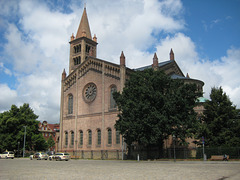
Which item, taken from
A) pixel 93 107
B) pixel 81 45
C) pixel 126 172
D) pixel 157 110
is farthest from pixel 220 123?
pixel 81 45

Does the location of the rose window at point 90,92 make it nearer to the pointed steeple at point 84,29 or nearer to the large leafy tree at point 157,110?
the large leafy tree at point 157,110

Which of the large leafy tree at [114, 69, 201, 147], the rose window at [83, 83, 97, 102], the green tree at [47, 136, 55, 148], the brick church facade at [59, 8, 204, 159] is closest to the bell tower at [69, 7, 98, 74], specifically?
the brick church facade at [59, 8, 204, 159]

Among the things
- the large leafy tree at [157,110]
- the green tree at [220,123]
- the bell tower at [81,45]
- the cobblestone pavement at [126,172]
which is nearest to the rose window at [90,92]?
the large leafy tree at [157,110]

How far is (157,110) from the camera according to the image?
34875 millimetres

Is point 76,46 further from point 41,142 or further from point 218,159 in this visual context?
point 218,159

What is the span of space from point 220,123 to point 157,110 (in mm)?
10110

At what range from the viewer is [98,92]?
5138 centimetres

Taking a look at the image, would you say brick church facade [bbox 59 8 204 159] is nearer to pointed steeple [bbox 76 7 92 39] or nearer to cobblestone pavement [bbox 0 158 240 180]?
pointed steeple [bbox 76 7 92 39]

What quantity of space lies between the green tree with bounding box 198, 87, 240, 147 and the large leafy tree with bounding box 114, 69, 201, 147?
3402 millimetres

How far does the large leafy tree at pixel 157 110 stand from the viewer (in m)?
33.8

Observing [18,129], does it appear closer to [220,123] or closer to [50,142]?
[50,142]

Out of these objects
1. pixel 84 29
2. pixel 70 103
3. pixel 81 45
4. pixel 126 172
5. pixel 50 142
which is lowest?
pixel 50 142

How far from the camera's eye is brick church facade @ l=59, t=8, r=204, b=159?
4756cm

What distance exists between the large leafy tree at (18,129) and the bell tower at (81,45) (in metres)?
17.6
